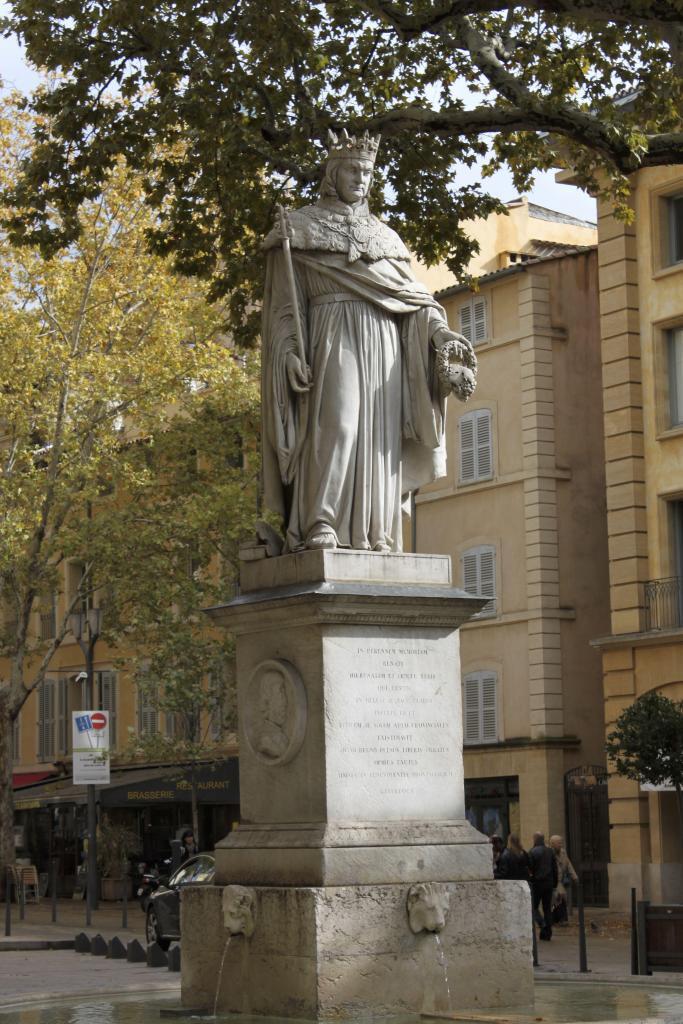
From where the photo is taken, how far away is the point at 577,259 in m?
41.3

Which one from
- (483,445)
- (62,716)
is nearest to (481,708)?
(483,445)

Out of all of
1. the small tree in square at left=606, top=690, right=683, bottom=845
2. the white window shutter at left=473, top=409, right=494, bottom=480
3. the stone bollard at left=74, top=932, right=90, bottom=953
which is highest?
the white window shutter at left=473, top=409, right=494, bottom=480

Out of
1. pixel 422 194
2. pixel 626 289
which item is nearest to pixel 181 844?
pixel 626 289

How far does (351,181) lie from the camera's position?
11820 mm

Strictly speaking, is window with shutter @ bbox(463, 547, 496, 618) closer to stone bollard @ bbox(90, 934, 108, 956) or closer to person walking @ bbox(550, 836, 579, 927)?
person walking @ bbox(550, 836, 579, 927)

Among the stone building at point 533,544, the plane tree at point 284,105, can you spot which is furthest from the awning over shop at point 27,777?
the plane tree at point 284,105

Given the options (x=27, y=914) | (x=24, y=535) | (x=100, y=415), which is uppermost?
(x=100, y=415)

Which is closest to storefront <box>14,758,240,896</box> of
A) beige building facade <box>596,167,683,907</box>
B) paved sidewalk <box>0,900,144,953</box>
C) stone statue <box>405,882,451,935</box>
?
paved sidewalk <box>0,900,144,953</box>

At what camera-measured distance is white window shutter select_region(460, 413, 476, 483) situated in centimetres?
4216

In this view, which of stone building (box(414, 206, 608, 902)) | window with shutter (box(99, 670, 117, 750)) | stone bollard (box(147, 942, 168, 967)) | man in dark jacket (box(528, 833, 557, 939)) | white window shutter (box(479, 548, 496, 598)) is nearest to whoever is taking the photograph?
stone bollard (box(147, 942, 168, 967))

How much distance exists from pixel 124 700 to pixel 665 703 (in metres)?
26.7

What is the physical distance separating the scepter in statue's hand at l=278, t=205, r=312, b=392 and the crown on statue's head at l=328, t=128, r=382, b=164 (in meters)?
0.59

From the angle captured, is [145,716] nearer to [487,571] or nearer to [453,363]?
[487,571]

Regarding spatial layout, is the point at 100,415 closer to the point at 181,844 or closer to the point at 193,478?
the point at 193,478
